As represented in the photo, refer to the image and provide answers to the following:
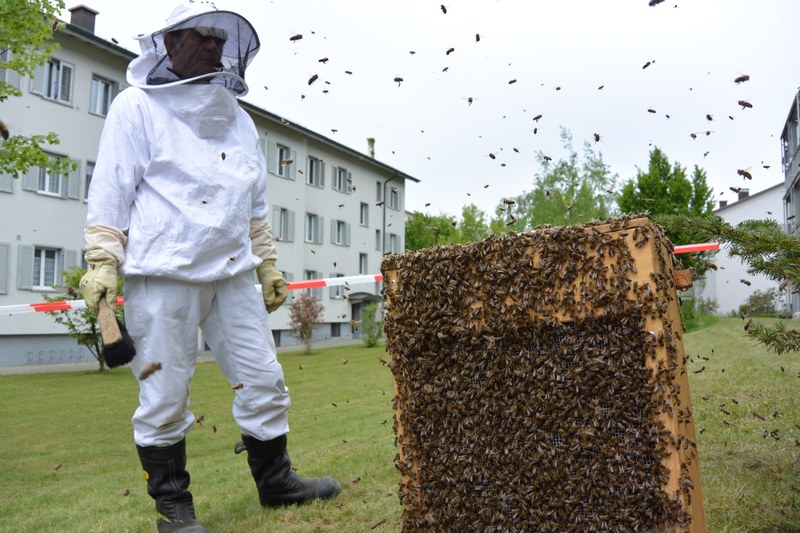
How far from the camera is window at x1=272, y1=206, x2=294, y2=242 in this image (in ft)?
108

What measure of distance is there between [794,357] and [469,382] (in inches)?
292

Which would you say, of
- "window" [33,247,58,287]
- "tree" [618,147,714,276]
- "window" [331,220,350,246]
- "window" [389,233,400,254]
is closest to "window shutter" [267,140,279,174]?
"window" [331,220,350,246]

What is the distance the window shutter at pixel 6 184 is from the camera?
67.8 ft

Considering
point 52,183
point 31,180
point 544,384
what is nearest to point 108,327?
point 544,384

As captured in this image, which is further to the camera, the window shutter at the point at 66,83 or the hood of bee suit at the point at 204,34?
the window shutter at the point at 66,83

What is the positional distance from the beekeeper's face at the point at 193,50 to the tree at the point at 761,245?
8.37ft

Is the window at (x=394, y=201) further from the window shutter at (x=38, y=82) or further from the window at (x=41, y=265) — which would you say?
the window shutter at (x=38, y=82)

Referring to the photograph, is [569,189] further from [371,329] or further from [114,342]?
[114,342]

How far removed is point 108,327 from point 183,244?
0.54 m

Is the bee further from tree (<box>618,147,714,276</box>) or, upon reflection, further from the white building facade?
tree (<box>618,147,714,276</box>)

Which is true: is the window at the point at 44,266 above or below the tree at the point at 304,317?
above

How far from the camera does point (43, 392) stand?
568 inches

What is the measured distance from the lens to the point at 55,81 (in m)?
22.5

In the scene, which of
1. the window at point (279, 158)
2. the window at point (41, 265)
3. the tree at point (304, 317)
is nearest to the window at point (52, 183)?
the window at point (41, 265)
